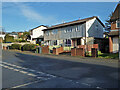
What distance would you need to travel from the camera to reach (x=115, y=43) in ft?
64.8

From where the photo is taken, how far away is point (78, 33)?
93.1 feet

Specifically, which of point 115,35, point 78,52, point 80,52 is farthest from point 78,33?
point 80,52

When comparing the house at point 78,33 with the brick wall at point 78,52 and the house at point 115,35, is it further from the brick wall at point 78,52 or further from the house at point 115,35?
the brick wall at point 78,52

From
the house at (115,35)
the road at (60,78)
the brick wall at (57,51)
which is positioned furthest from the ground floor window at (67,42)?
the road at (60,78)

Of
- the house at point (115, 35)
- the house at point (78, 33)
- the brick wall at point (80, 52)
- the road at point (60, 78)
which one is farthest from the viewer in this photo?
the house at point (78, 33)

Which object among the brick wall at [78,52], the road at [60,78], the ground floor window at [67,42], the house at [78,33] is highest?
the house at [78,33]

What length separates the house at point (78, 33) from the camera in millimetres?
27234

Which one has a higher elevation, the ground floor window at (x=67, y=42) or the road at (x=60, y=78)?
the ground floor window at (x=67, y=42)

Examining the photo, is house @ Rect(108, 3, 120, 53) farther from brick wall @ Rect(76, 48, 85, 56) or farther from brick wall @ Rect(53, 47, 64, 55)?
brick wall @ Rect(53, 47, 64, 55)

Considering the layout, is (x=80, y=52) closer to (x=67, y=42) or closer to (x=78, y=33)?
(x=78, y=33)

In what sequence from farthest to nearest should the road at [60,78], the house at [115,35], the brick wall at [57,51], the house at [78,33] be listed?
the house at [78,33]
the brick wall at [57,51]
the house at [115,35]
the road at [60,78]

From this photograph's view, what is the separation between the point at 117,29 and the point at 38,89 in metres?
17.9

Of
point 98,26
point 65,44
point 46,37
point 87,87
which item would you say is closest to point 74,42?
point 65,44

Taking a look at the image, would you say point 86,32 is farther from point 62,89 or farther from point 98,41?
point 62,89
